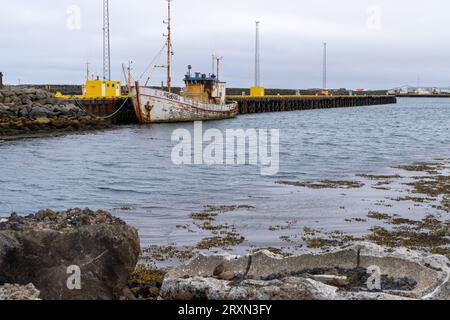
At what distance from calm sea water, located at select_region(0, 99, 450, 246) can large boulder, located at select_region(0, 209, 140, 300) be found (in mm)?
4447

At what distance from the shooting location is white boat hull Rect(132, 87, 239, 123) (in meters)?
50.9

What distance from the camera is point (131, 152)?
104 feet

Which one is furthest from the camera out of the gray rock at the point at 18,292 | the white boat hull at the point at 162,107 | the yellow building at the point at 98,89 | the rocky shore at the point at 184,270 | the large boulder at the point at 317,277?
the yellow building at the point at 98,89

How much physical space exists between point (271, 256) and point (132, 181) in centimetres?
1398

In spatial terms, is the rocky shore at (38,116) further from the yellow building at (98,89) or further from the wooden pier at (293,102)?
the wooden pier at (293,102)

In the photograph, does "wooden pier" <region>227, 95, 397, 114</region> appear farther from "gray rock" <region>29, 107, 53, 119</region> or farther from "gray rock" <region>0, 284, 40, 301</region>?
"gray rock" <region>0, 284, 40, 301</region>

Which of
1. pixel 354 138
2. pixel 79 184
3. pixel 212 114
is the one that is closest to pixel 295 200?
pixel 79 184

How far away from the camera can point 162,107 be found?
171 feet

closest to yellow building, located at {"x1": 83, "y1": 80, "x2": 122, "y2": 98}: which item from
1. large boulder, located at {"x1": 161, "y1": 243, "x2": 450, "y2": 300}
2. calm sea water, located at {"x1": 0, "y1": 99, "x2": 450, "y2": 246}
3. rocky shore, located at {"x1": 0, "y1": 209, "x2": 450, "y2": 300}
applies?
calm sea water, located at {"x1": 0, "y1": 99, "x2": 450, "y2": 246}

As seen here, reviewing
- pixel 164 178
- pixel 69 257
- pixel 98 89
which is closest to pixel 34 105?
pixel 98 89

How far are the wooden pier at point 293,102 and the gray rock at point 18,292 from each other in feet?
229
